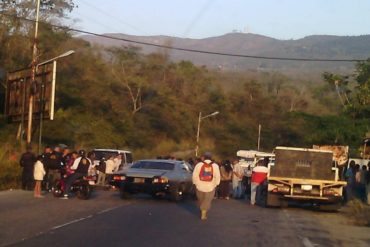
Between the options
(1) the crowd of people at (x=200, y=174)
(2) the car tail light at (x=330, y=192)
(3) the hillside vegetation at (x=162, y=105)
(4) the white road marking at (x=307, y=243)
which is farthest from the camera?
(3) the hillside vegetation at (x=162, y=105)

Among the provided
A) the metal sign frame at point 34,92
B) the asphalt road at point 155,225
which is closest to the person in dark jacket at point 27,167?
the asphalt road at point 155,225

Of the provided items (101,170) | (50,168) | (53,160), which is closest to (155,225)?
(53,160)

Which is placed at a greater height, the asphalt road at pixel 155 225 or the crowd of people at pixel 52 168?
the crowd of people at pixel 52 168

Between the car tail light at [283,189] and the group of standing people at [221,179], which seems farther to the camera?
the car tail light at [283,189]

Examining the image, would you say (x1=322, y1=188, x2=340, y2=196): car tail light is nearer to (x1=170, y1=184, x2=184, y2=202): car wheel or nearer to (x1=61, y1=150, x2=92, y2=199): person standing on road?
(x1=170, y1=184, x2=184, y2=202): car wheel

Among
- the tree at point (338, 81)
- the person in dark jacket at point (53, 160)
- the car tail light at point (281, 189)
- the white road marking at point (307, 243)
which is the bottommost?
the white road marking at point (307, 243)

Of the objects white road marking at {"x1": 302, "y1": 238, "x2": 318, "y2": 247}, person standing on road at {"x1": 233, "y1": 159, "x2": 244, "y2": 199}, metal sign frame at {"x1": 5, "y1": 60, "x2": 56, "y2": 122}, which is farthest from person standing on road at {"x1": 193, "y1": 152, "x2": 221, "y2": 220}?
metal sign frame at {"x1": 5, "y1": 60, "x2": 56, "y2": 122}

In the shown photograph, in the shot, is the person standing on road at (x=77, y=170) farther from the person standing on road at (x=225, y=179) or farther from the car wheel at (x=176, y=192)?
the person standing on road at (x=225, y=179)

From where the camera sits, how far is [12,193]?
25031 millimetres

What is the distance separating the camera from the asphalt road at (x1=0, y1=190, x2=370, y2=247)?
13.9 m

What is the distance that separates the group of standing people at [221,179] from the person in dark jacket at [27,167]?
6.45m

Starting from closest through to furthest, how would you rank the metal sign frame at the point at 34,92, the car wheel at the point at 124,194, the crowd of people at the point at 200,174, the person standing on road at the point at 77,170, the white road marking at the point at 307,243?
the white road marking at the point at 307,243
the crowd of people at the point at 200,174
the person standing on road at the point at 77,170
the car wheel at the point at 124,194
the metal sign frame at the point at 34,92

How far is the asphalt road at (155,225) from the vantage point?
1391 cm

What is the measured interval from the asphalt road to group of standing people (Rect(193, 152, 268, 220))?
0.64 metres
